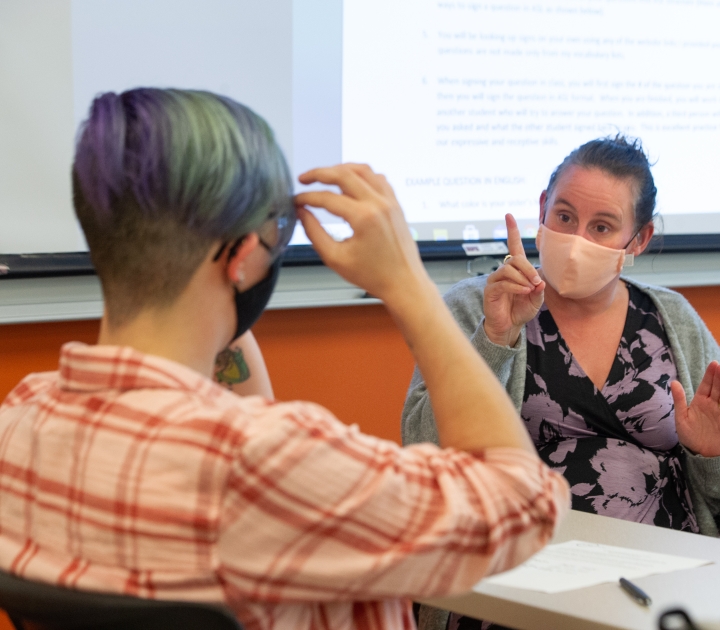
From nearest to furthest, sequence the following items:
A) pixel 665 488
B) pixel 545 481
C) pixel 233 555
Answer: pixel 233 555, pixel 545 481, pixel 665 488

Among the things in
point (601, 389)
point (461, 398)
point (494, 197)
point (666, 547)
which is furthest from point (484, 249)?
point (461, 398)

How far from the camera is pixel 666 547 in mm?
1154

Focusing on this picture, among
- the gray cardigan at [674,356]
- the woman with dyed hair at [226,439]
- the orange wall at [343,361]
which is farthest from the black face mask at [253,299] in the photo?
the orange wall at [343,361]

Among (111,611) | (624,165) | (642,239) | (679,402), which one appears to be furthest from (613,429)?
(111,611)

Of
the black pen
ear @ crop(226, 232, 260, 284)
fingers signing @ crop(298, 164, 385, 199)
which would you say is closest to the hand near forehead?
fingers signing @ crop(298, 164, 385, 199)

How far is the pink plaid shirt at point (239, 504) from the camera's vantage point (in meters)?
0.64

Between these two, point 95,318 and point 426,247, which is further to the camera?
point 426,247

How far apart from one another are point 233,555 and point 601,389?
3.92 ft

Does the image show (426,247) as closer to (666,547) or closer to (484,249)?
(484,249)

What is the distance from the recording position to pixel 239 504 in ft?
2.09

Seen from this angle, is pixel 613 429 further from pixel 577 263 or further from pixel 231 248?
pixel 231 248

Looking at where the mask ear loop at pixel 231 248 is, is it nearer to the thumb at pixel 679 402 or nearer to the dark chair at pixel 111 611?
the dark chair at pixel 111 611

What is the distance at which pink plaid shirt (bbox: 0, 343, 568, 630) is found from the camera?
2.10 ft

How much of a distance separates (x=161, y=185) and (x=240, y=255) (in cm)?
10
